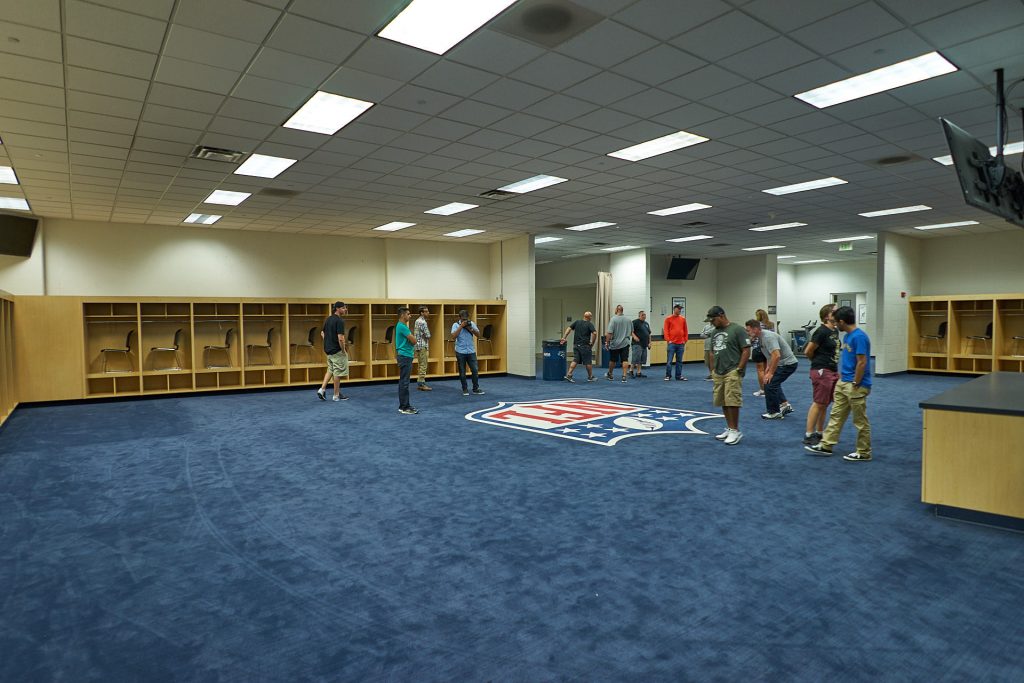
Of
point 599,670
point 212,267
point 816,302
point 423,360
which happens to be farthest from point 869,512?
point 816,302

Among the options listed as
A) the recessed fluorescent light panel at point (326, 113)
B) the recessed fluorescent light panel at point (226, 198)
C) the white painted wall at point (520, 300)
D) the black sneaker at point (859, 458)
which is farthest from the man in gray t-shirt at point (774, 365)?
the recessed fluorescent light panel at point (226, 198)

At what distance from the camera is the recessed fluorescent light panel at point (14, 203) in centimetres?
855

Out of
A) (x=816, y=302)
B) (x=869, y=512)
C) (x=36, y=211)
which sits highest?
(x=36, y=211)

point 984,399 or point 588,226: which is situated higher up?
point 588,226

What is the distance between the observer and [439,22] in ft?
12.6

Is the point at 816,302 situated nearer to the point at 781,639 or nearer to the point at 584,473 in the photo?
the point at 584,473

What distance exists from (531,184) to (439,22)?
474 centimetres

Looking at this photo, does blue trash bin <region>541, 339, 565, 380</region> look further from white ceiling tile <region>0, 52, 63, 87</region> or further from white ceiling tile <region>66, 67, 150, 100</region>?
white ceiling tile <region>0, 52, 63, 87</region>

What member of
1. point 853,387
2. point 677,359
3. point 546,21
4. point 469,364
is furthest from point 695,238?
point 546,21

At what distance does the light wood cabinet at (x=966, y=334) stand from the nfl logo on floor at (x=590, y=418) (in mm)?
9278

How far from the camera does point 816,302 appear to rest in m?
20.3

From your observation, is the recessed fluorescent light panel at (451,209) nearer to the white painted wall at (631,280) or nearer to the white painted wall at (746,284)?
the white painted wall at (631,280)

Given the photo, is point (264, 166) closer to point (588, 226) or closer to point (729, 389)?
point (729, 389)

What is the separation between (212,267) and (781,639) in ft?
39.0
